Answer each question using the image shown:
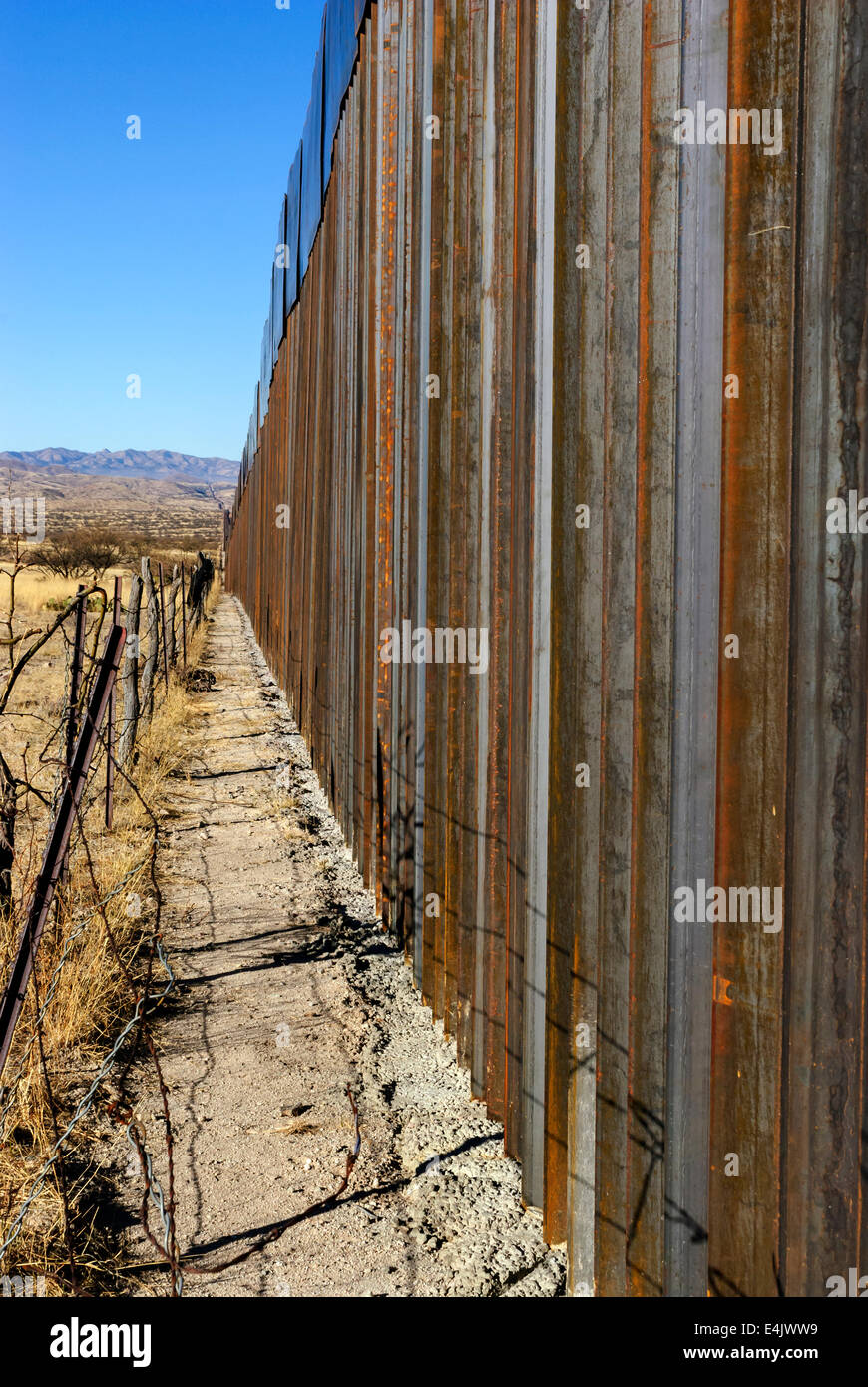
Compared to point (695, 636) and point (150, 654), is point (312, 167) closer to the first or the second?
point (150, 654)

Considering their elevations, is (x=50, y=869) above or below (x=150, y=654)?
below

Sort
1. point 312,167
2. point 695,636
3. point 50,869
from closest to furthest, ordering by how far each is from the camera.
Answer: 1. point 695,636
2. point 50,869
3. point 312,167

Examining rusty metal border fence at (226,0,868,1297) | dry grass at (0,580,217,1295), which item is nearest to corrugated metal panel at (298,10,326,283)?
rusty metal border fence at (226,0,868,1297)

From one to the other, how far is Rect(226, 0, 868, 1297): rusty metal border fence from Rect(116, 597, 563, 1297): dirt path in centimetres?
20

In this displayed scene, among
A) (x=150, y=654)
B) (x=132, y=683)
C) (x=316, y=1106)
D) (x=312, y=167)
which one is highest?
(x=312, y=167)

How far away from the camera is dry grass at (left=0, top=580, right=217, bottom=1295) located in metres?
2.83

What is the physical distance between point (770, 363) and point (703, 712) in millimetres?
642

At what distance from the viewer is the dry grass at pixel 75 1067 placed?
9.29ft

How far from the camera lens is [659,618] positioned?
2.14m

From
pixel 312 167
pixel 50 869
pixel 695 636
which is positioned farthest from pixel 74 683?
pixel 312 167

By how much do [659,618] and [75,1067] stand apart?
3028 mm

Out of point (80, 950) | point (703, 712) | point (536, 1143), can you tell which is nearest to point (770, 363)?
point (703, 712)

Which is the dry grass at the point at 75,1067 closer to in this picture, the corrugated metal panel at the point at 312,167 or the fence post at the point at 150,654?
the fence post at the point at 150,654
